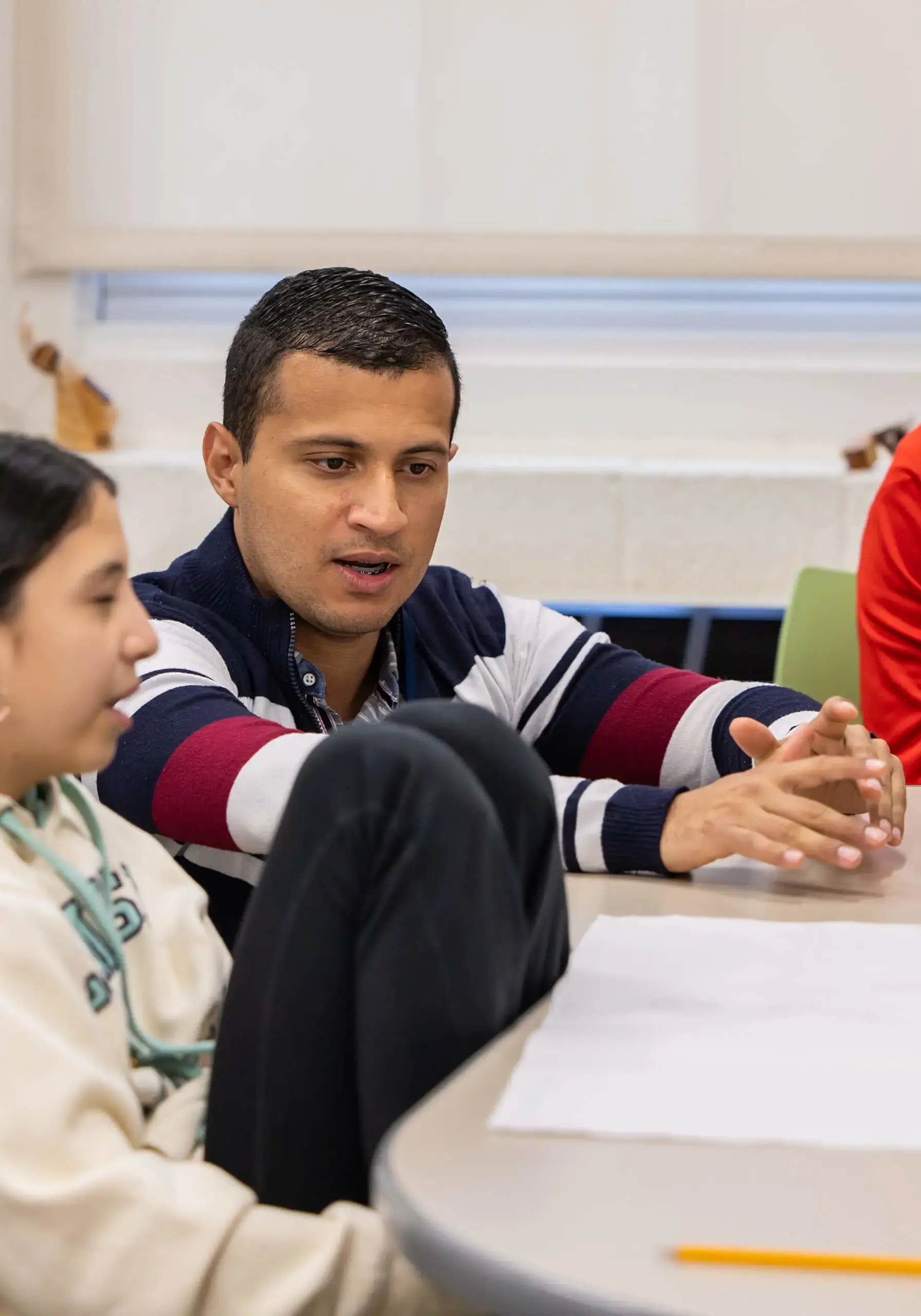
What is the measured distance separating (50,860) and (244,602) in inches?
22.1

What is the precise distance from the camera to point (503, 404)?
108 inches

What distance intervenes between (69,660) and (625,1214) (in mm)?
462

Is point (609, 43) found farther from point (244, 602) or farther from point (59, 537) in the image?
point (59, 537)

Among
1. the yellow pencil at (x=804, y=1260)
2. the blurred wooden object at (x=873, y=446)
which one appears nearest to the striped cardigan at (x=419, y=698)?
the yellow pencil at (x=804, y=1260)

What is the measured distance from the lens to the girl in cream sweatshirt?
0.63 meters

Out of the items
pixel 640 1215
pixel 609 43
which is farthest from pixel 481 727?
pixel 609 43

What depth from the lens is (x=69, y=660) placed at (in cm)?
80

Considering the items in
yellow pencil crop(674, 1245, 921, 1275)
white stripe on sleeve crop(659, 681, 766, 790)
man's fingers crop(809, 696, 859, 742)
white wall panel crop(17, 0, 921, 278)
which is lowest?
white stripe on sleeve crop(659, 681, 766, 790)

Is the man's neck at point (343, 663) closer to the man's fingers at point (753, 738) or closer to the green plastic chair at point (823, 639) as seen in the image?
the man's fingers at point (753, 738)

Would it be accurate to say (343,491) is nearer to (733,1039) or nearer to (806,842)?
(806,842)

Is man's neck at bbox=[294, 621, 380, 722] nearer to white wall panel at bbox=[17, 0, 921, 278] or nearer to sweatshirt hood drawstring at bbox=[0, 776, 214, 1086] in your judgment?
sweatshirt hood drawstring at bbox=[0, 776, 214, 1086]

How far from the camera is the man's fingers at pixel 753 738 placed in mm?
1167

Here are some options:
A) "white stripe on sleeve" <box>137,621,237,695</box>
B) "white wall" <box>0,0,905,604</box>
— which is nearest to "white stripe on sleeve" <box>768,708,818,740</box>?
"white stripe on sleeve" <box>137,621,237,695</box>

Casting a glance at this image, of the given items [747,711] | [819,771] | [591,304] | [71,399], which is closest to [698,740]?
[747,711]
